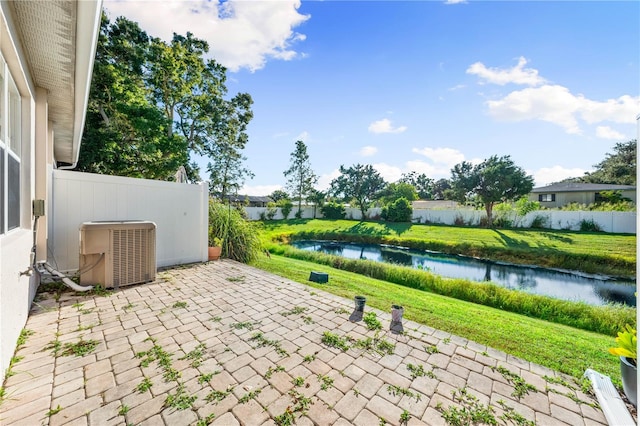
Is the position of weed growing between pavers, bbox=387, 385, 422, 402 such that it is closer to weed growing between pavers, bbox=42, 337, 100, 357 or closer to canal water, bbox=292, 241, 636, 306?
weed growing between pavers, bbox=42, 337, 100, 357

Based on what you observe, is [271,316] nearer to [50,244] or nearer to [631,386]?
[631,386]

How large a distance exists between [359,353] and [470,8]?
20.9 feet

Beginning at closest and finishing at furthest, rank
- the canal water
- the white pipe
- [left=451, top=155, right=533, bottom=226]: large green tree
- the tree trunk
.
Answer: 1. the white pipe
2. the canal water
3. the tree trunk
4. [left=451, top=155, right=533, bottom=226]: large green tree

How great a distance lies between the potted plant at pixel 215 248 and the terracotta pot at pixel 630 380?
6100 millimetres

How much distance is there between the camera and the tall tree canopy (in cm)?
947

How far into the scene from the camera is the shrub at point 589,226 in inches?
604

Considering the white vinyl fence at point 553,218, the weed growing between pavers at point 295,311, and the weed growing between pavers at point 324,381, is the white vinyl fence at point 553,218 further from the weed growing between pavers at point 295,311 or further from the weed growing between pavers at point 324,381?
the weed growing between pavers at point 324,381

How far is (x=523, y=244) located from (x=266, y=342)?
15.1 metres

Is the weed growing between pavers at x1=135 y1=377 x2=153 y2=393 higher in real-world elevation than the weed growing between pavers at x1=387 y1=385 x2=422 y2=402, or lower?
higher

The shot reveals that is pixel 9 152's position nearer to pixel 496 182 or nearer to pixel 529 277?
pixel 529 277

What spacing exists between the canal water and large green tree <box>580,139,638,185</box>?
85.6 ft

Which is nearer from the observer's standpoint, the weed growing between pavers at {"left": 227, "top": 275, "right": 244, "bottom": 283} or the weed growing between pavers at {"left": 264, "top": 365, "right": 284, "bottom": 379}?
the weed growing between pavers at {"left": 264, "top": 365, "right": 284, "bottom": 379}

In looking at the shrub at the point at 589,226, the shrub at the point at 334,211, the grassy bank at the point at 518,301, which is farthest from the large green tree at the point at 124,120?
the shrub at the point at 589,226

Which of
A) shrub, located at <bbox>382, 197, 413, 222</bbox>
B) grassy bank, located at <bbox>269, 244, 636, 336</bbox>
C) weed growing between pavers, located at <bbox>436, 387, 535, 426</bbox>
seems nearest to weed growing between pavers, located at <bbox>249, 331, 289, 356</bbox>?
weed growing between pavers, located at <bbox>436, 387, 535, 426</bbox>
